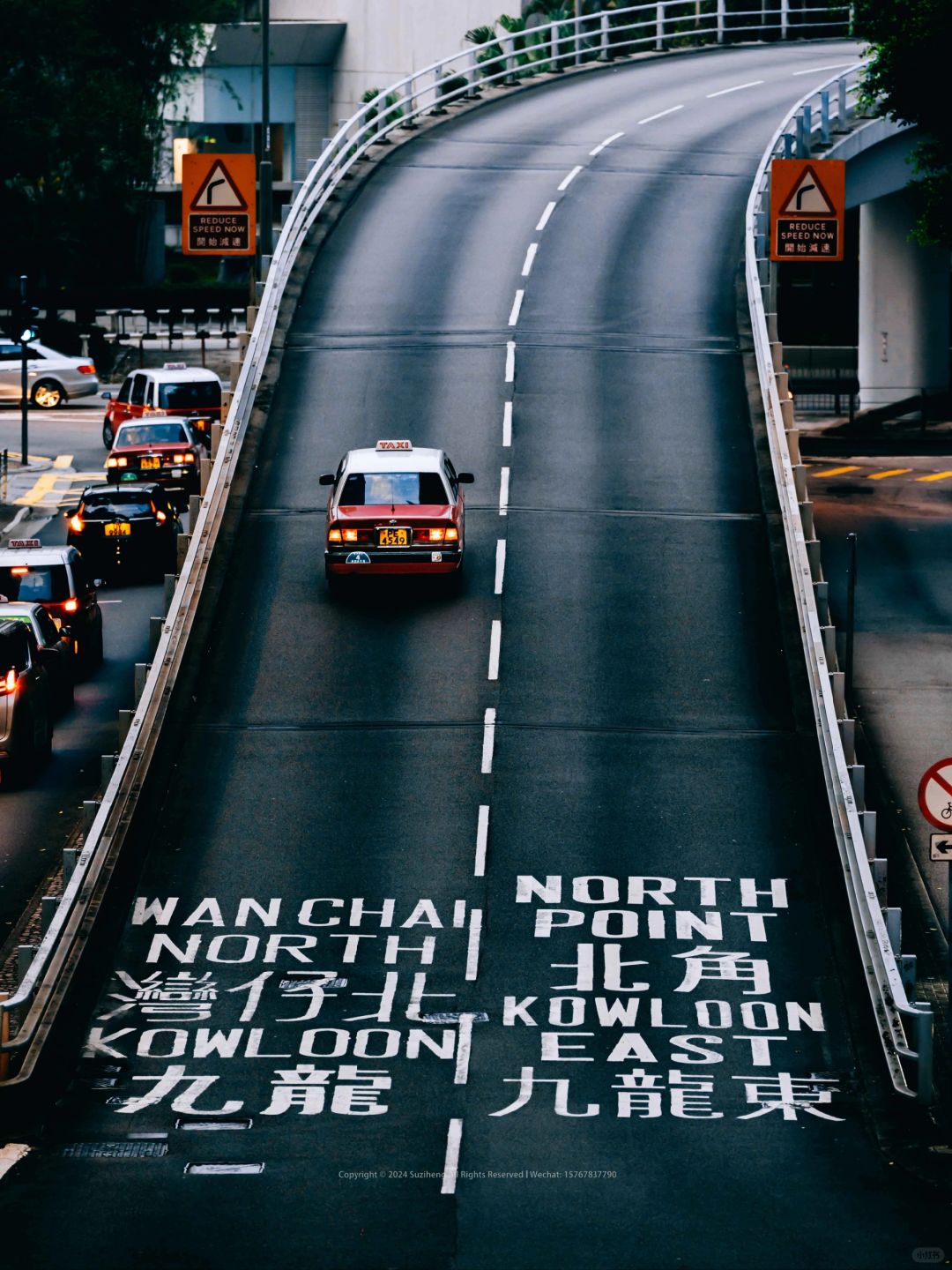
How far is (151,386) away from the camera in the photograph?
4756cm

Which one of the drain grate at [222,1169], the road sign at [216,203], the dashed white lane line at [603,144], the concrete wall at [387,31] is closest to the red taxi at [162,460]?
the road sign at [216,203]

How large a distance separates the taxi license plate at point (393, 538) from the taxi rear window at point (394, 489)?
679 millimetres

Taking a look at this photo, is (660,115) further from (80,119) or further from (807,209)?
(80,119)

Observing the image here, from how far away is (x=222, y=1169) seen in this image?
15.5m

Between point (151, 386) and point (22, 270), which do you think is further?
point (22, 270)

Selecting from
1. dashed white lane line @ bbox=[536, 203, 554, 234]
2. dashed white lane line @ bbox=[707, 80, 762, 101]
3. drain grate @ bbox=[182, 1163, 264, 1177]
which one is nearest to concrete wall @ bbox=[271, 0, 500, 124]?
dashed white lane line @ bbox=[707, 80, 762, 101]

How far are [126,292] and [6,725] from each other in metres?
54.4

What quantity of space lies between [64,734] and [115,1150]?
1267 centimetres

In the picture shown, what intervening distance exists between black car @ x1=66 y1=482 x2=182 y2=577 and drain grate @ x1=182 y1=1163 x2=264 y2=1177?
2233cm

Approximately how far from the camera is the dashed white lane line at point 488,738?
23.6 metres

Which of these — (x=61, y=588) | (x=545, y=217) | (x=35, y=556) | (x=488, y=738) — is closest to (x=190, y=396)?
(x=545, y=217)

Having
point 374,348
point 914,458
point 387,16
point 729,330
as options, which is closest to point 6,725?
point 374,348

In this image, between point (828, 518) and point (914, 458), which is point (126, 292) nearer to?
point (914, 458)

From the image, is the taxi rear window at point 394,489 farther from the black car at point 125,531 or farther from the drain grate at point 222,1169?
the drain grate at point 222,1169
